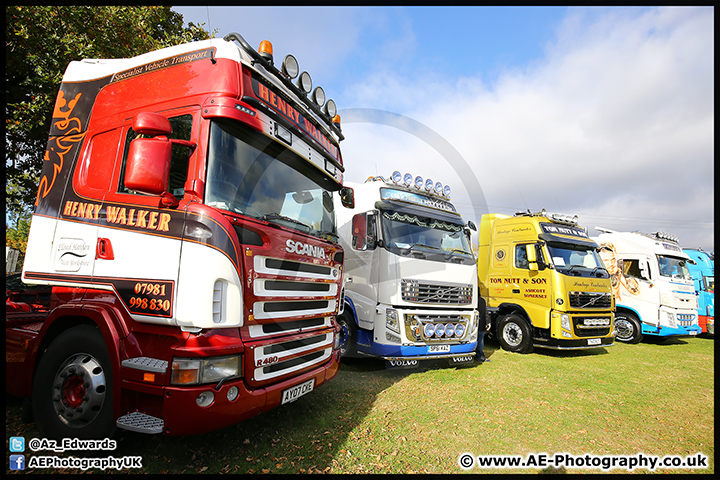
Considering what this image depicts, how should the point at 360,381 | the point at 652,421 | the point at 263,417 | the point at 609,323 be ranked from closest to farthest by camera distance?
1. the point at 263,417
2. the point at 652,421
3. the point at 360,381
4. the point at 609,323

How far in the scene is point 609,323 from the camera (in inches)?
355

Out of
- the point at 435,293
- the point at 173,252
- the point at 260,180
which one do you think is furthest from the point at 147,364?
the point at 435,293

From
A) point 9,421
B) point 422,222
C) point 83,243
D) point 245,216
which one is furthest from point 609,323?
point 9,421

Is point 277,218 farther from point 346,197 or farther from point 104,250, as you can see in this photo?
point 346,197

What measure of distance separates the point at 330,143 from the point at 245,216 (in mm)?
2233

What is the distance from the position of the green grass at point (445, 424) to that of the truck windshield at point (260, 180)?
229cm

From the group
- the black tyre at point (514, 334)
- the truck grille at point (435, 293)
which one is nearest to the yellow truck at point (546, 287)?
the black tyre at point (514, 334)

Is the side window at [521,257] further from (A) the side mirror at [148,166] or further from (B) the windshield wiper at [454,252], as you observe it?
(A) the side mirror at [148,166]

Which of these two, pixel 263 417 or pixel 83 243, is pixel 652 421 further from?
pixel 83 243

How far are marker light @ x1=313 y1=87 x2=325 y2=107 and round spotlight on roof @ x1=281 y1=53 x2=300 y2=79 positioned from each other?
1.87ft

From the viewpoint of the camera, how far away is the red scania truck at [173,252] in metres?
2.79

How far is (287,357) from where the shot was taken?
3.51 meters

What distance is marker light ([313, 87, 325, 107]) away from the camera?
15.6 feet

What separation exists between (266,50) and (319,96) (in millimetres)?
1113
